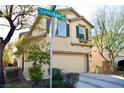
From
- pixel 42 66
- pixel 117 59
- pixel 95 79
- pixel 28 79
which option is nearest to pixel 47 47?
pixel 42 66

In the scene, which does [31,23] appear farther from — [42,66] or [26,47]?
[42,66]

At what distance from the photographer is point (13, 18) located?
29.1ft

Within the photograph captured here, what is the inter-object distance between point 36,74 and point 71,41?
258 centimetres

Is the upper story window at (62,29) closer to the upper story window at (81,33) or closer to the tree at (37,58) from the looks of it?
the upper story window at (81,33)

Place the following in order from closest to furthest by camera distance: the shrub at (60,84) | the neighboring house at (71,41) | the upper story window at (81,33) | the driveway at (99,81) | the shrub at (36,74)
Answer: the driveway at (99,81), the shrub at (60,84), the shrub at (36,74), the neighboring house at (71,41), the upper story window at (81,33)

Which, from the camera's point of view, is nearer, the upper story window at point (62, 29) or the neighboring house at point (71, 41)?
the neighboring house at point (71, 41)

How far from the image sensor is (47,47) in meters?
9.04

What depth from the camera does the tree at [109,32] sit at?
30.8ft

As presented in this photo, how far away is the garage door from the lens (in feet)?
30.4

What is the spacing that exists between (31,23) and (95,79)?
10.5 feet

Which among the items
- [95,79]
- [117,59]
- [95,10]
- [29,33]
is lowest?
[95,79]

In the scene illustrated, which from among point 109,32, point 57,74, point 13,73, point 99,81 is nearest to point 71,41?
point 109,32

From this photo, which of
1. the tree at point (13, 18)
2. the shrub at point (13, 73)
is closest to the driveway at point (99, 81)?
the shrub at point (13, 73)
